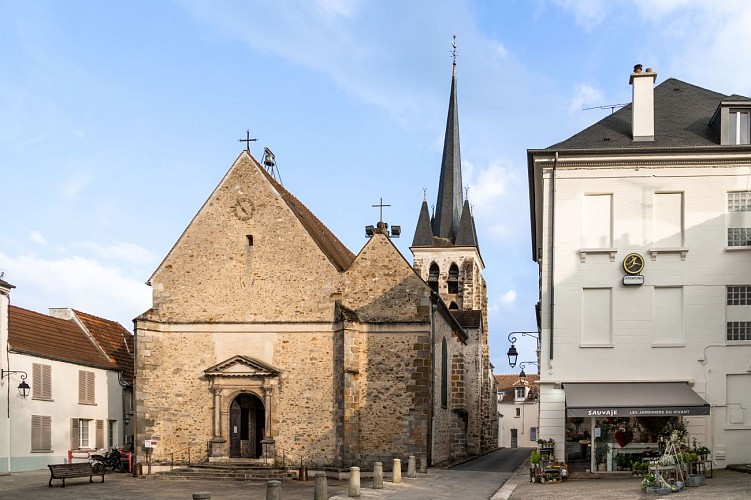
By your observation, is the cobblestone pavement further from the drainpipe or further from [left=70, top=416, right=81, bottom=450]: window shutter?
[left=70, top=416, right=81, bottom=450]: window shutter

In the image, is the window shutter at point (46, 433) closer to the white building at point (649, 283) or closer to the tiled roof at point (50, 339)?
the tiled roof at point (50, 339)

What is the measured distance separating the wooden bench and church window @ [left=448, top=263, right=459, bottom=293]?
3210cm

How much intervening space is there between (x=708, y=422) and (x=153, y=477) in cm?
1716

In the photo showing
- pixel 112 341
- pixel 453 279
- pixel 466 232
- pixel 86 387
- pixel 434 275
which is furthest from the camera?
pixel 466 232

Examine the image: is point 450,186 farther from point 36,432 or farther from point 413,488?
point 413,488

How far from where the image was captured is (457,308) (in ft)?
179

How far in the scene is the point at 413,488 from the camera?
74.9 feet

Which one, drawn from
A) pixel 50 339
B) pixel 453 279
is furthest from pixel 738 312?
pixel 453 279

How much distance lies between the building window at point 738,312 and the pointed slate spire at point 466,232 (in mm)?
31678

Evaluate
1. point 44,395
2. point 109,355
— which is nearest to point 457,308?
point 109,355

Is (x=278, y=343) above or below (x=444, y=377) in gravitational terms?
above

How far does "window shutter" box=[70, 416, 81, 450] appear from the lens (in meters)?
34.0

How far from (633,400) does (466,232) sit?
33633 mm

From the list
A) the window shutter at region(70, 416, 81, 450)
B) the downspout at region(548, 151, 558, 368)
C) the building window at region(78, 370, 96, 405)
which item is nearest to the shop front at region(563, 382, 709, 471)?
the downspout at region(548, 151, 558, 368)
